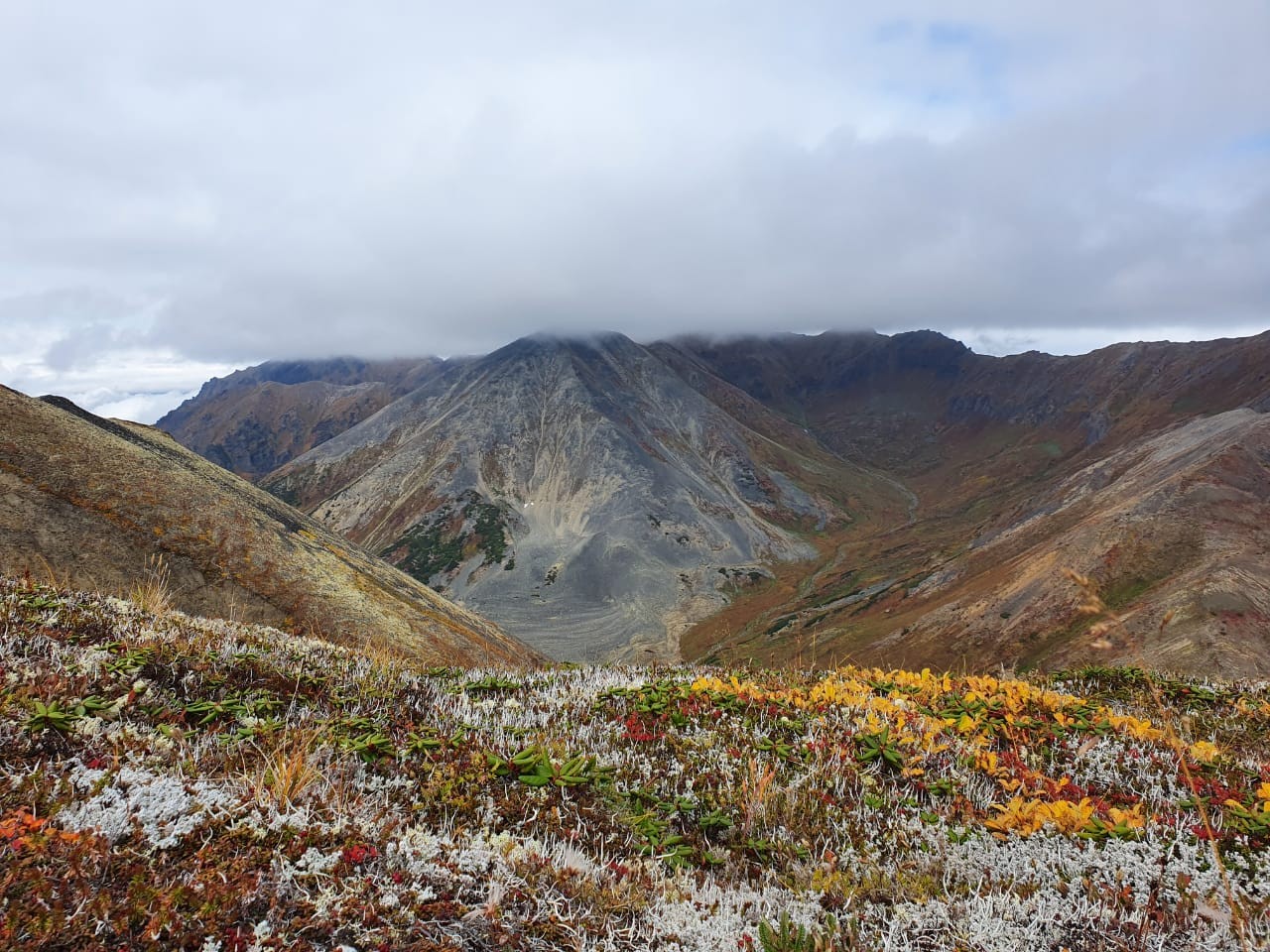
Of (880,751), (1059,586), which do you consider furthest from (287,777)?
(1059,586)

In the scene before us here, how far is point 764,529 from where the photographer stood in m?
152

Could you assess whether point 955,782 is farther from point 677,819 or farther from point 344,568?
point 344,568

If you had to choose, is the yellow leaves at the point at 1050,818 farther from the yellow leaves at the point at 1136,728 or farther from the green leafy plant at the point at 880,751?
the yellow leaves at the point at 1136,728

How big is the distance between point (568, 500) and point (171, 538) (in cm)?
11997

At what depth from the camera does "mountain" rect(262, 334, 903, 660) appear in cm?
10656

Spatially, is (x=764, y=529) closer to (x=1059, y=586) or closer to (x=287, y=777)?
(x=1059, y=586)

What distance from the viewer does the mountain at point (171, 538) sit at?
17406 millimetres

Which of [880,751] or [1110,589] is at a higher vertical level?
[880,751]

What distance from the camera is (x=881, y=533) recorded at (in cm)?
16362

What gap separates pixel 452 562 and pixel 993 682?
4635 inches

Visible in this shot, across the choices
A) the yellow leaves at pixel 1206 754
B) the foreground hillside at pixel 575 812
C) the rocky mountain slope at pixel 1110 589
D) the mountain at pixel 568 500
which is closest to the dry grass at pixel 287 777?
the foreground hillside at pixel 575 812

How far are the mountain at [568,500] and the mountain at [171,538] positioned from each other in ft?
195

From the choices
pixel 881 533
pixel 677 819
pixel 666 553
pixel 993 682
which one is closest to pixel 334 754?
pixel 677 819

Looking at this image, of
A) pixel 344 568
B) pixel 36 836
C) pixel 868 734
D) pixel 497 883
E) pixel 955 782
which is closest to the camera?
pixel 36 836
